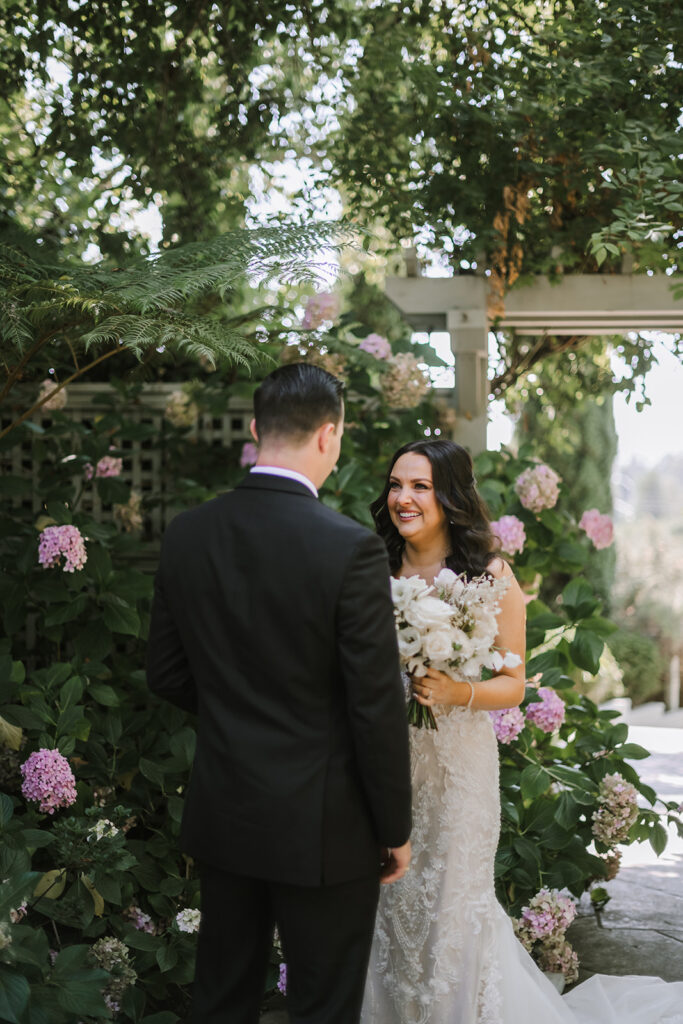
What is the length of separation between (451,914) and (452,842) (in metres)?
0.18

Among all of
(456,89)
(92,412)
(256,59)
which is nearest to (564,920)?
(92,412)

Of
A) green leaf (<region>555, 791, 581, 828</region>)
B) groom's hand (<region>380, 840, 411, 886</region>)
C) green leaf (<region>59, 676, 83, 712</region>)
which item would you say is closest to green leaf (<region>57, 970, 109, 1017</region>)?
groom's hand (<region>380, 840, 411, 886</region>)

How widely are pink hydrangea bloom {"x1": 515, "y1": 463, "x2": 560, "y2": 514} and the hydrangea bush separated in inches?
0.4

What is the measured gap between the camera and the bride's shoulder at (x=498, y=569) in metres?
2.68

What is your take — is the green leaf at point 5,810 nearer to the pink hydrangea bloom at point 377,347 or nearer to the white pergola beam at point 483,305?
the pink hydrangea bloom at point 377,347

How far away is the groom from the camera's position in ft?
5.95

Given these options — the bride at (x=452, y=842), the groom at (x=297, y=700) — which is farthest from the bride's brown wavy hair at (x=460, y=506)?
the groom at (x=297, y=700)

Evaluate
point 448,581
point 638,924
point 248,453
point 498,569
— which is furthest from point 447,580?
point 638,924

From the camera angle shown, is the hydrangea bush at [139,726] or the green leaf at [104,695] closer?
the hydrangea bush at [139,726]

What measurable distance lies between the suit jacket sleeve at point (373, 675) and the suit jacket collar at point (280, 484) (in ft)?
0.55

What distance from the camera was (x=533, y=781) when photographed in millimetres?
3557

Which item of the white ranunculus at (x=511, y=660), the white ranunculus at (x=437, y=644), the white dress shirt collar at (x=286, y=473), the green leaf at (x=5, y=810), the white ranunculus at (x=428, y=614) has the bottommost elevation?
the green leaf at (x=5, y=810)

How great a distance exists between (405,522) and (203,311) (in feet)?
5.48

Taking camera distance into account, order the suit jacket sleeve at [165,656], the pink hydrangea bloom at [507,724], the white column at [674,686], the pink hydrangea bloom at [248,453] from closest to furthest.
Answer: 1. the suit jacket sleeve at [165,656]
2. the pink hydrangea bloom at [507,724]
3. the pink hydrangea bloom at [248,453]
4. the white column at [674,686]
